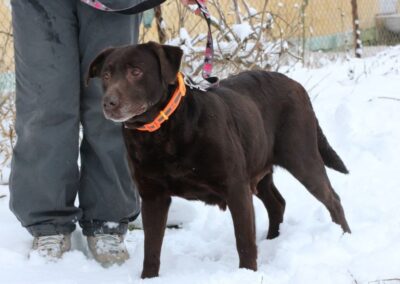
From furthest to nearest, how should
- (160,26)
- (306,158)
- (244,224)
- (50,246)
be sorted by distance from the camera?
(160,26)
(306,158)
(50,246)
(244,224)

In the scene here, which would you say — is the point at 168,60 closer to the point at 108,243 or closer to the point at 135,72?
the point at 135,72

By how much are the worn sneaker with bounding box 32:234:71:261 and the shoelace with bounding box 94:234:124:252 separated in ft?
0.55

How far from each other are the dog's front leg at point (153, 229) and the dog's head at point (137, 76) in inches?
21.2

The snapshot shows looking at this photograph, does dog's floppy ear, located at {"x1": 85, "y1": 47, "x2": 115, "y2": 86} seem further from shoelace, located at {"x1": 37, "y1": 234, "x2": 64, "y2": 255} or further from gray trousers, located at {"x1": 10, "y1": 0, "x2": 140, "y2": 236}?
shoelace, located at {"x1": 37, "y1": 234, "x2": 64, "y2": 255}

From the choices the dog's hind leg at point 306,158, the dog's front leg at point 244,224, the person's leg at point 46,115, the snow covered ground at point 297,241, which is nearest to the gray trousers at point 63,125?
the person's leg at point 46,115

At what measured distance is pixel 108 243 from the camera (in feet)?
11.8

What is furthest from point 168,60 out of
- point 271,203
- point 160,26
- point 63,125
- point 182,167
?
point 160,26

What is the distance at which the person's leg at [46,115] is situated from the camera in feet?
11.1

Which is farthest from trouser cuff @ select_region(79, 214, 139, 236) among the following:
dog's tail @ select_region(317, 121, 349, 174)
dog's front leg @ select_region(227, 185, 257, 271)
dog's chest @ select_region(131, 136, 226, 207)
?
dog's tail @ select_region(317, 121, 349, 174)

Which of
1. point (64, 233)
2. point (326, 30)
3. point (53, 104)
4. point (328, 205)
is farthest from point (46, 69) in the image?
point (326, 30)

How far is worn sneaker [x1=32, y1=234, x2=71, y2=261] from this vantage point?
3.52 m

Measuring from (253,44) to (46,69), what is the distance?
2.87 metres

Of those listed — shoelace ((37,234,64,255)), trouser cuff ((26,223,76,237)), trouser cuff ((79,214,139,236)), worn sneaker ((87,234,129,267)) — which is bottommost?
worn sneaker ((87,234,129,267))

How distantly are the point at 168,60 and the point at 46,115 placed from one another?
744 mm
